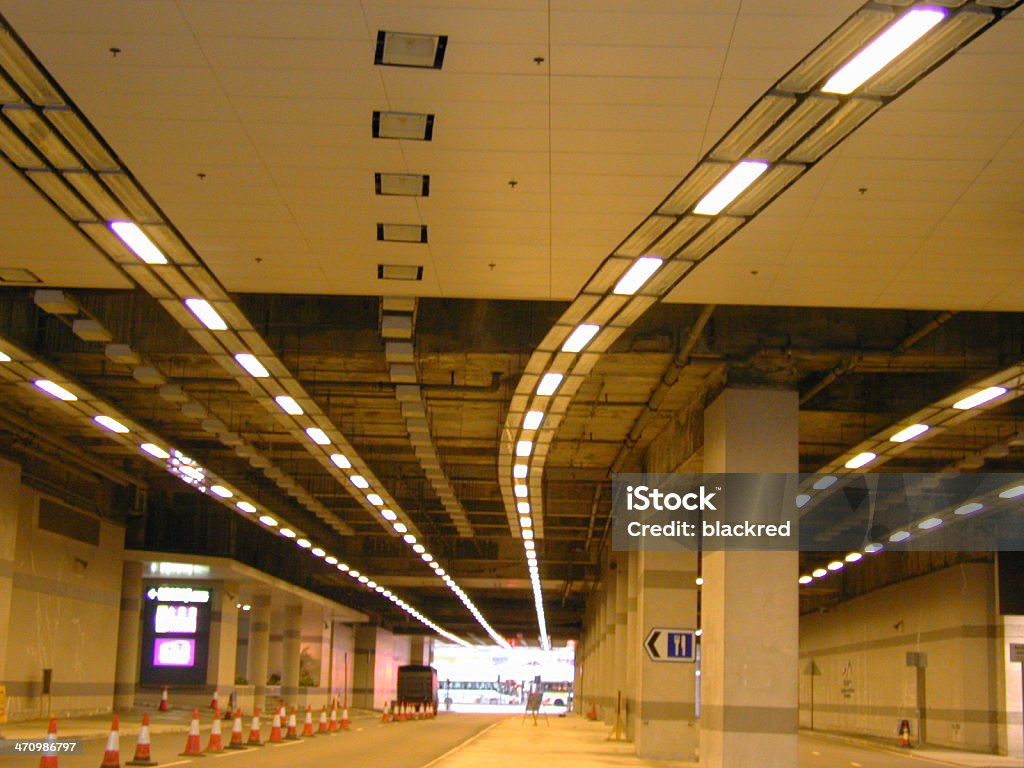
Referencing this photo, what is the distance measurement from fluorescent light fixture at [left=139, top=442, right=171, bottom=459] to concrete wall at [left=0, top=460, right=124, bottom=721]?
3252mm

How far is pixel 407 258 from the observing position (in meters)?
14.8

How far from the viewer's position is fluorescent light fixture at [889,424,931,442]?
21.4 meters

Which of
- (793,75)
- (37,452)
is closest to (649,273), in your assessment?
(793,75)

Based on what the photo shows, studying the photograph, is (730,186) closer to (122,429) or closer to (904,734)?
(122,429)

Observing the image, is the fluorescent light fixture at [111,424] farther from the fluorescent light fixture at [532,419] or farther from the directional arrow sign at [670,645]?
the directional arrow sign at [670,645]

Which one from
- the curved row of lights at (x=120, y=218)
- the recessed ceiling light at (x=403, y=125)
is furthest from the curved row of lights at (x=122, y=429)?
the recessed ceiling light at (x=403, y=125)

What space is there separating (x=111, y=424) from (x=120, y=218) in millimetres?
12096

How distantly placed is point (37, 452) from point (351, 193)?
19906 mm

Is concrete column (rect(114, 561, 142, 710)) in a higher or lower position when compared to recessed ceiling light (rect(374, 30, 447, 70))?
lower

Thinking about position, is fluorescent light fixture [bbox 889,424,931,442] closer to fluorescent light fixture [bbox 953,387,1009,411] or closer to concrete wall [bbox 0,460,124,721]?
fluorescent light fixture [bbox 953,387,1009,411]

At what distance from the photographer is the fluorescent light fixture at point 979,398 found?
18.8 meters

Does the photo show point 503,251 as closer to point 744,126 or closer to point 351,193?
point 351,193

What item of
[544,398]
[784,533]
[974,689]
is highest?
[544,398]

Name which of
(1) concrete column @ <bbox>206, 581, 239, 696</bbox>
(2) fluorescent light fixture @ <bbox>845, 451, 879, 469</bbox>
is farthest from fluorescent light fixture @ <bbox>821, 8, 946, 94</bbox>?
(1) concrete column @ <bbox>206, 581, 239, 696</bbox>
